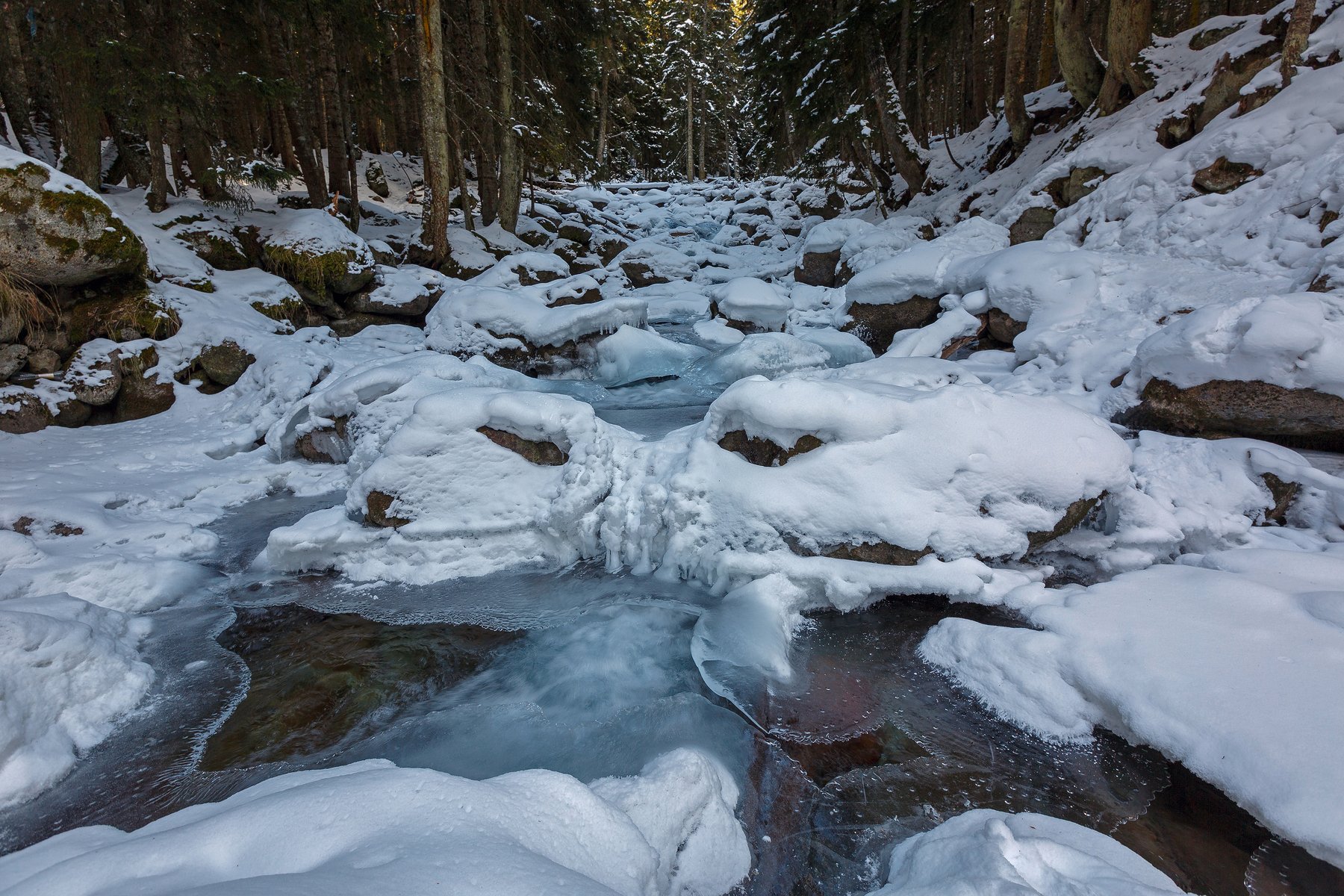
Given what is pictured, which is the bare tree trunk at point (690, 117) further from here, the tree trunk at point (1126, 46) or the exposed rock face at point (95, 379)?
the exposed rock face at point (95, 379)

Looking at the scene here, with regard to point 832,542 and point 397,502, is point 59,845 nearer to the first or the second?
point 397,502

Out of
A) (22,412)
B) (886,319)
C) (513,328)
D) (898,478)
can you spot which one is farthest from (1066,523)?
(22,412)

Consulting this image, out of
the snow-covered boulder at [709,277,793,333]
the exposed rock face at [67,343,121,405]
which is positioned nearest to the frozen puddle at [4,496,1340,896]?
the exposed rock face at [67,343,121,405]

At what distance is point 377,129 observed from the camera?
19656 millimetres

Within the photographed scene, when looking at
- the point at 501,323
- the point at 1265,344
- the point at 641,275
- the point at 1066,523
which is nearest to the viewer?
the point at 1066,523

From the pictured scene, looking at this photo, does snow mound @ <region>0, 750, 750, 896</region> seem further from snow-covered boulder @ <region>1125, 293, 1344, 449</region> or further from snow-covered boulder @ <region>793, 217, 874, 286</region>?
snow-covered boulder @ <region>793, 217, 874, 286</region>

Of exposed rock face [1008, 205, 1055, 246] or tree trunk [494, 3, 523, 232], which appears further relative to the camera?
tree trunk [494, 3, 523, 232]

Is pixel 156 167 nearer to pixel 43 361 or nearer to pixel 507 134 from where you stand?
pixel 43 361

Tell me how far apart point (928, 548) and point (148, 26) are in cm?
1372

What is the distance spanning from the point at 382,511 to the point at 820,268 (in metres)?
11.8

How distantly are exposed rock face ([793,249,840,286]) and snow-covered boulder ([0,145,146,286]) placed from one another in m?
12.4

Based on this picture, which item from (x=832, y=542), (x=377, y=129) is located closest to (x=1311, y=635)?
(x=832, y=542)

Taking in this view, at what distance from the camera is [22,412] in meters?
6.20

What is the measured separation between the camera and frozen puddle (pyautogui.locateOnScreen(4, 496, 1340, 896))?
2262mm
